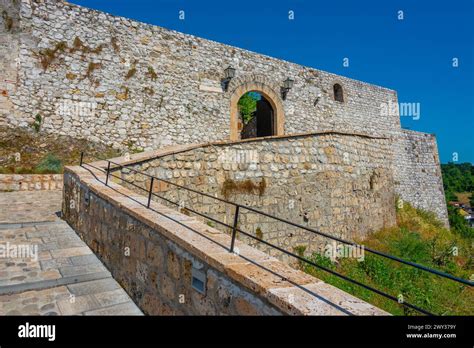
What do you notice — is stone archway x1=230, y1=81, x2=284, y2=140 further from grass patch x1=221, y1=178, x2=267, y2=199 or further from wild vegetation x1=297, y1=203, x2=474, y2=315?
wild vegetation x1=297, y1=203, x2=474, y2=315

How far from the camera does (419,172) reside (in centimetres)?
1956

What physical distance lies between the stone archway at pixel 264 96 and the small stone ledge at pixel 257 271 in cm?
970

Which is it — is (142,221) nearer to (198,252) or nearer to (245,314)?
(198,252)

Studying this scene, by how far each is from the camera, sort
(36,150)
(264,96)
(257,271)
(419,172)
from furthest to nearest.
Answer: (419,172), (264,96), (36,150), (257,271)

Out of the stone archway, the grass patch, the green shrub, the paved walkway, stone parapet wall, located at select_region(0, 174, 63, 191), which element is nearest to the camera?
the paved walkway

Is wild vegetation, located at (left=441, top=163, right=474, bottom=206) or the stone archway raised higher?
the stone archway

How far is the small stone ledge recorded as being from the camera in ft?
6.05

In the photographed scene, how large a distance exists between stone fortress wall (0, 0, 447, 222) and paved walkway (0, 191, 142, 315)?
4607 millimetres

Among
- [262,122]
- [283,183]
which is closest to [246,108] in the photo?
[262,122]

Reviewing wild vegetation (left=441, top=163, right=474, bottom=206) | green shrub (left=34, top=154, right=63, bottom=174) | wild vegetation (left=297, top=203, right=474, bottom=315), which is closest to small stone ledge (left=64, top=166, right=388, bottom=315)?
wild vegetation (left=297, top=203, right=474, bottom=315)

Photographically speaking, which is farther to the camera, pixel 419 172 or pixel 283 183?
pixel 419 172

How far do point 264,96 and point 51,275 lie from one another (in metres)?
11.8

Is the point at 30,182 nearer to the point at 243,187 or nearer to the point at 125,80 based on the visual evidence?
the point at 125,80
